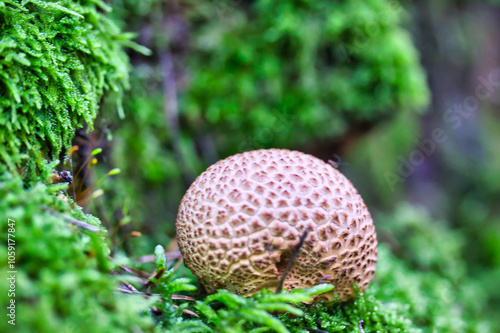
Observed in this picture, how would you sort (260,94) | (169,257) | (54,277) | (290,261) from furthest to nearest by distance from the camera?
(260,94) → (169,257) → (290,261) → (54,277)

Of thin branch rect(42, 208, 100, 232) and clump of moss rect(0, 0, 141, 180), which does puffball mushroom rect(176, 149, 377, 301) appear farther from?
clump of moss rect(0, 0, 141, 180)

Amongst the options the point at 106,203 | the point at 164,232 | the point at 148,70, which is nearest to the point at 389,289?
the point at 164,232

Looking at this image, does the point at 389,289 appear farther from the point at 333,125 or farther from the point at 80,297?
the point at 80,297

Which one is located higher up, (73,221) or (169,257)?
(73,221)

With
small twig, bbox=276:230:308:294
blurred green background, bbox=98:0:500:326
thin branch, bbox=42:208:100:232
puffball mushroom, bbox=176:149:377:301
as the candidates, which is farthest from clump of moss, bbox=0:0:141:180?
small twig, bbox=276:230:308:294

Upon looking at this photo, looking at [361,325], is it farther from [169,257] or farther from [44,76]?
[44,76]

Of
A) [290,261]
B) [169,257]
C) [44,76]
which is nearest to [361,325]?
[290,261]
